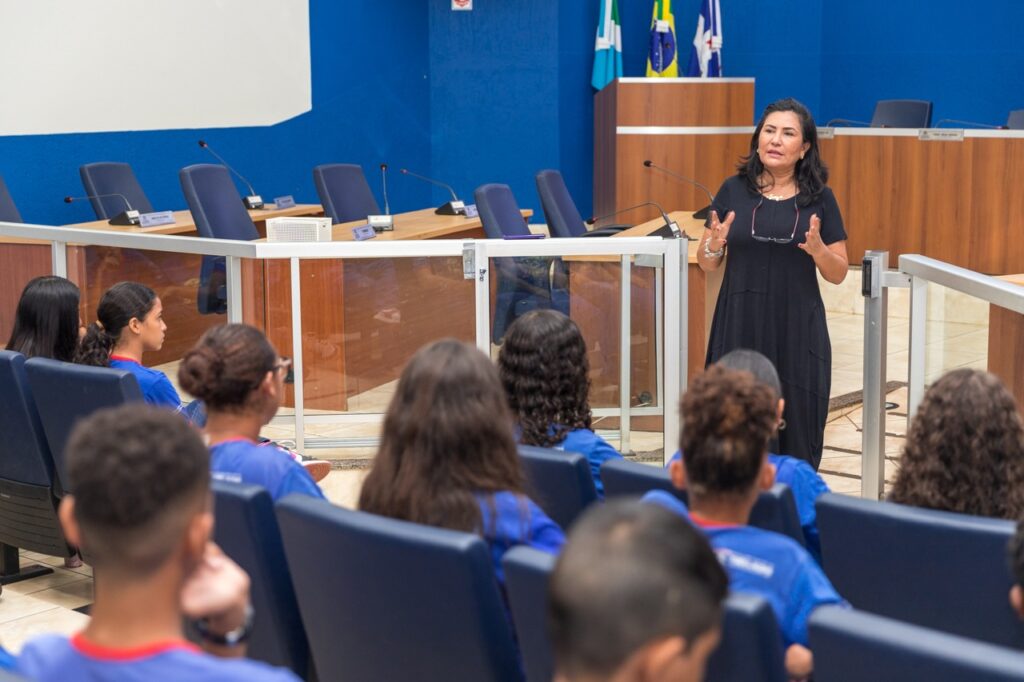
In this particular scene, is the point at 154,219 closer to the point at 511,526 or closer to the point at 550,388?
the point at 550,388

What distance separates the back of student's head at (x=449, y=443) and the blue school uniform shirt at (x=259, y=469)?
14.7 inches

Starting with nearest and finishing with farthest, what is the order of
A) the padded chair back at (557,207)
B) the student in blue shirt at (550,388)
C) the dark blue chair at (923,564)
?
the dark blue chair at (923,564)
the student in blue shirt at (550,388)
the padded chair back at (557,207)

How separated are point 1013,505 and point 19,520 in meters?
2.88

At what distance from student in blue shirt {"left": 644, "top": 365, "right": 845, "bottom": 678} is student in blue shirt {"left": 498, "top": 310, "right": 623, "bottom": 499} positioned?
0.76 m

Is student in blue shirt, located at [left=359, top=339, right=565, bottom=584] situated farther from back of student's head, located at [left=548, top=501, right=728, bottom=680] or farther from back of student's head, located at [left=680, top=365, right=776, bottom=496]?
back of student's head, located at [left=548, top=501, right=728, bottom=680]

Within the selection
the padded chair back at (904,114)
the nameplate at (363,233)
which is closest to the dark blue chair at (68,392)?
the nameplate at (363,233)

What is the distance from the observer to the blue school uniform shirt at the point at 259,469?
2.46 m

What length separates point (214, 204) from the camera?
23.7ft

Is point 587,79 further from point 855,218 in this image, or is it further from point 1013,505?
point 1013,505

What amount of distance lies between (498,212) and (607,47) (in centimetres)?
511

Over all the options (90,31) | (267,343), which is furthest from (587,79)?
(267,343)

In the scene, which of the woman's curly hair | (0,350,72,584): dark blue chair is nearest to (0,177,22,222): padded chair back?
(0,350,72,584): dark blue chair

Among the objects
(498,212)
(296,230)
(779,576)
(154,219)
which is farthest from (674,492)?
(154,219)

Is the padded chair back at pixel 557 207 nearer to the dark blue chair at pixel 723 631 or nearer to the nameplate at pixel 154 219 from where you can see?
the nameplate at pixel 154 219
